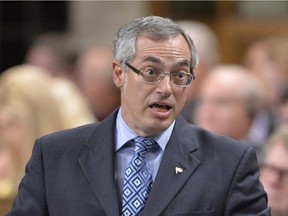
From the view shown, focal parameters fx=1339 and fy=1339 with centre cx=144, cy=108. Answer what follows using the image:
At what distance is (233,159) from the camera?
5.55 m

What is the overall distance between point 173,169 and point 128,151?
0.23 m

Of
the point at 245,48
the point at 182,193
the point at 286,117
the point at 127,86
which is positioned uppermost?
the point at 127,86

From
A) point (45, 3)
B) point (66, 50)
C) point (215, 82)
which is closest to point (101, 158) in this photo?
point (215, 82)

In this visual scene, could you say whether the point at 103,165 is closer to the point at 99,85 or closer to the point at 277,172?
A: the point at 277,172

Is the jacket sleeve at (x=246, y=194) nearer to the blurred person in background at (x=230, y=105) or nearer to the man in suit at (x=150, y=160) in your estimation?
the man in suit at (x=150, y=160)

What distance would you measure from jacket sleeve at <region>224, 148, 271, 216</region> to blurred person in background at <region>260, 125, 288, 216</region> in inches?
82.2

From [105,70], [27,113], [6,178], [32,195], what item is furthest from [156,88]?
[105,70]

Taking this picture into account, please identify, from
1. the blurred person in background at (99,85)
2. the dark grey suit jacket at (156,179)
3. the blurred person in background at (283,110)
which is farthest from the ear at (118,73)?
the blurred person in background at (99,85)

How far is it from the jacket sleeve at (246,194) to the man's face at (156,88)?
14.1 inches

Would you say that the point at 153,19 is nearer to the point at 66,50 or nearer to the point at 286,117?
the point at 286,117

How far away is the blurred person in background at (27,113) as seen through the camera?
338 inches

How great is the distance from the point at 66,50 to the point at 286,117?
553 centimetres

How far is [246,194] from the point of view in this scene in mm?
5441

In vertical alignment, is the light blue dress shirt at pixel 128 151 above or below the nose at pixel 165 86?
below
